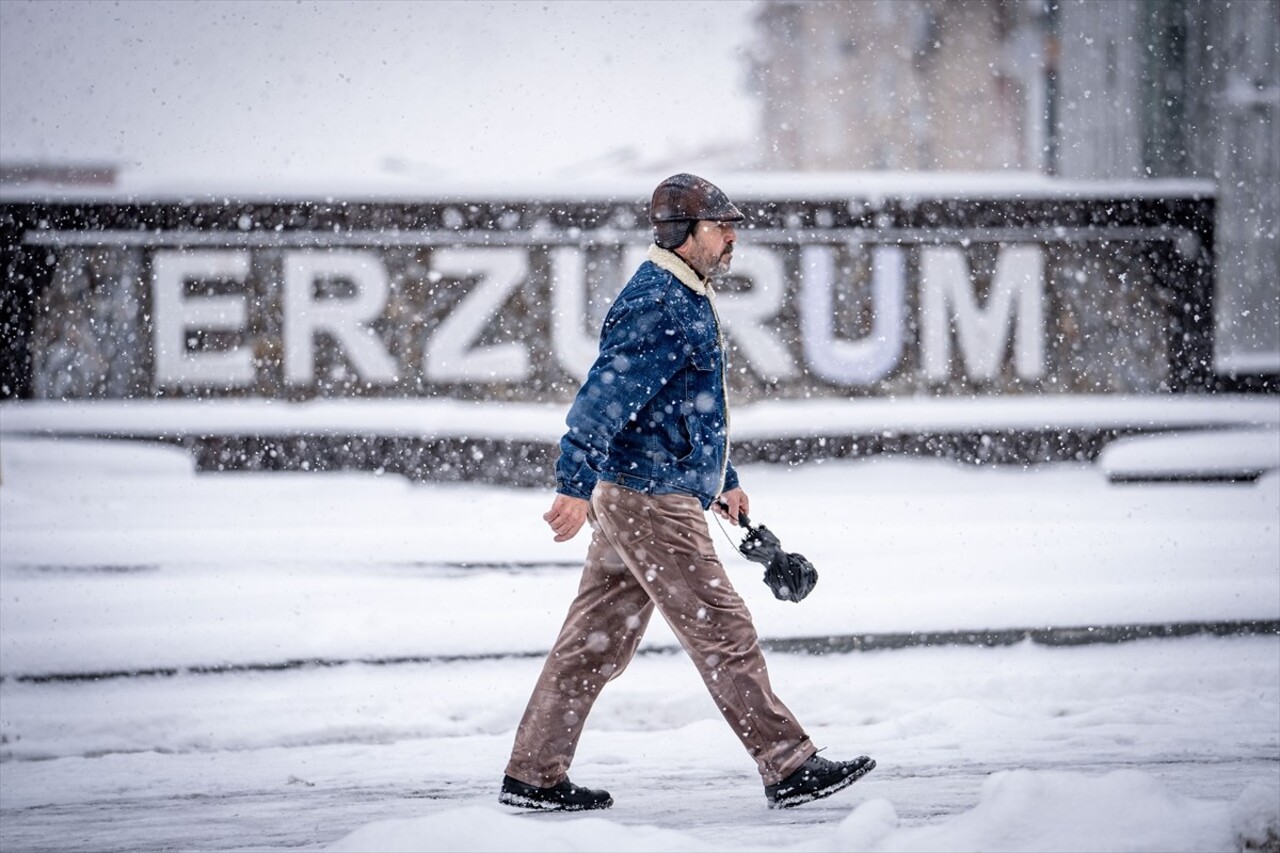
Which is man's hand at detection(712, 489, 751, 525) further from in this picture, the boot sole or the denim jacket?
the boot sole

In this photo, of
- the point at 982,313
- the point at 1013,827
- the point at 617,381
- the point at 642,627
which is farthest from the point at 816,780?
the point at 982,313

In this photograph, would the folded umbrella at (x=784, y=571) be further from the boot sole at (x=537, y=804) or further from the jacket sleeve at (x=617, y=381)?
the boot sole at (x=537, y=804)

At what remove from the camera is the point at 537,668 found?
557 centimetres

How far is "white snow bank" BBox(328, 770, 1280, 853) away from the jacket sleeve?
0.93 metres

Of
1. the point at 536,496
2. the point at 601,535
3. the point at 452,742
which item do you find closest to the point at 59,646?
the point at 452,742

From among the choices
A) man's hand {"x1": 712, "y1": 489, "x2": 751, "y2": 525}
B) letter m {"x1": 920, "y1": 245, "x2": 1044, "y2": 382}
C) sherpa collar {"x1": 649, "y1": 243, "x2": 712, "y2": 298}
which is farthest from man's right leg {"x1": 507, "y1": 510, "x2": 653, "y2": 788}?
letter m {"x1": 920, "y1": 245, "x2": 1044, "y2": 382}

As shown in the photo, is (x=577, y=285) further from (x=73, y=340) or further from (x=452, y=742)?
(x=452, y=742)

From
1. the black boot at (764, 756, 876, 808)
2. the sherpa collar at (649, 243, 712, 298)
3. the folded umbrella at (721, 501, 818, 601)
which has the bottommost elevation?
the black boot at (764, 756, 876, 808)

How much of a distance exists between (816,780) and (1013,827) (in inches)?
22.5

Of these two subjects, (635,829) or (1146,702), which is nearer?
(635,829)

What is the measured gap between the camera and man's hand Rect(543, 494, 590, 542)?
3.16 m

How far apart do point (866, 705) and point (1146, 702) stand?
1.14m

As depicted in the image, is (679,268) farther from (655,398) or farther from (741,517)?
(741,517)

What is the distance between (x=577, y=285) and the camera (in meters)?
10.3
